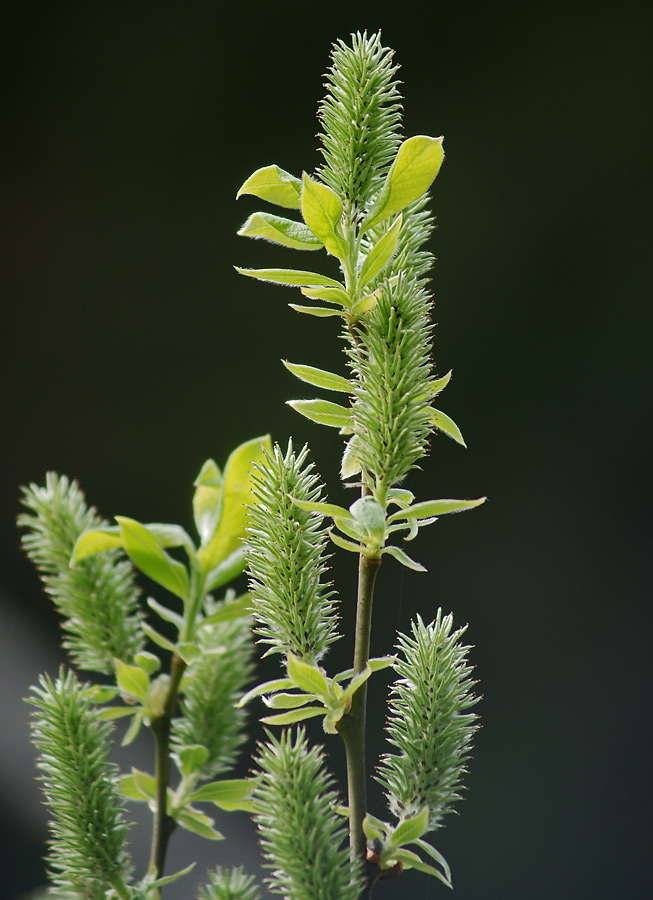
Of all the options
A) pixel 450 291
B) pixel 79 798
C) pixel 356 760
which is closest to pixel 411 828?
pixel 356 760

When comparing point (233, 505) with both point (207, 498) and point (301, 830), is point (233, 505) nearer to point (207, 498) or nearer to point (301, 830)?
point (207, 498)

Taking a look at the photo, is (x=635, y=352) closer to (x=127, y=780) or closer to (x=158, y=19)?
(x=158, y=19)

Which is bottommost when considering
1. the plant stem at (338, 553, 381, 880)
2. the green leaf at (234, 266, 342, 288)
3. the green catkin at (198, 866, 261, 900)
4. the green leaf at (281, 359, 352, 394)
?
the green catkin at (198, 866, 261, 900)

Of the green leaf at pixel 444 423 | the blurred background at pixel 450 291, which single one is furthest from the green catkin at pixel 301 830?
the blurred background at pixel 450 291

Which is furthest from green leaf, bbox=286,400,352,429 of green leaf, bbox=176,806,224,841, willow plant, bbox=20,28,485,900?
green leaf, bbox=176,806,224,841

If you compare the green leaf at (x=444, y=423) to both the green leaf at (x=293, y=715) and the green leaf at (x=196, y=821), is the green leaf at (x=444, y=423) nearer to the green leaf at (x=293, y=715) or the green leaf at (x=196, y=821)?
the green leaf at (x=293, y=715)

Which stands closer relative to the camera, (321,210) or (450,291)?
(321,210)

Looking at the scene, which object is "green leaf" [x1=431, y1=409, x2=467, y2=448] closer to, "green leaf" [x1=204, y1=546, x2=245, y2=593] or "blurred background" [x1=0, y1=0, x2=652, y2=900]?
Answer: "green leaf" [x1=204, y1=546, x2=245, y2=593]
